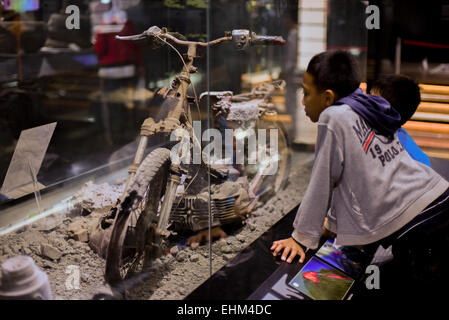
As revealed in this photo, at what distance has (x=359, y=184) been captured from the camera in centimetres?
179

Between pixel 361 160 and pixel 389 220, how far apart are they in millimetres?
271

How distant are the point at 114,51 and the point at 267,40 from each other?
2.23 m

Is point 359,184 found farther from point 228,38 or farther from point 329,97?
point 228,38

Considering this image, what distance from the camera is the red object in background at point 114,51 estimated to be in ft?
12.9

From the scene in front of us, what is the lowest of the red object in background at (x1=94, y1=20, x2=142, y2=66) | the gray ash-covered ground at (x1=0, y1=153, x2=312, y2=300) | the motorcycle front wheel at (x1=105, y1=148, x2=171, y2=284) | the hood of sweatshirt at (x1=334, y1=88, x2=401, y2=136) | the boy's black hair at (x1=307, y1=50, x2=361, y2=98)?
the gray ash-covered ground at (x1=0, y1=153, x2=312, y2=300)

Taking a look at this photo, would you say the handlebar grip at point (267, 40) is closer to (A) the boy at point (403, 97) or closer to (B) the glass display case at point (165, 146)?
(B) the glass display case at point (165, 146)

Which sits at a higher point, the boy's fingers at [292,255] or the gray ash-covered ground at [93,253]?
the boy's fingers at [292,255]

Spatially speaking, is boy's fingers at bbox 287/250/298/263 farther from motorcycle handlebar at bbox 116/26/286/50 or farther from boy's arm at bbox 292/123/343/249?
motorcycle handlebar at bbox 116/26/286/50

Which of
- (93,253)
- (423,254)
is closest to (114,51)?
(93,253)

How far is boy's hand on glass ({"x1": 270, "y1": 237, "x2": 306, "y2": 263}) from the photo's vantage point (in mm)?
2008

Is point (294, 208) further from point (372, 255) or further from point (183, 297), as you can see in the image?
point (183, 297)

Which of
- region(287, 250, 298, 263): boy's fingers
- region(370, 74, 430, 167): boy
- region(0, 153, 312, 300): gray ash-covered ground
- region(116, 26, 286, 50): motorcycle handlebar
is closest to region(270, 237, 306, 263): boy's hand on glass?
region(287, 250, 298, 263): boy's fingers

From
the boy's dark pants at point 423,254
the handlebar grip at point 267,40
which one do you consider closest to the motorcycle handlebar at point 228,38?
the handlebar grip at point 267,40
